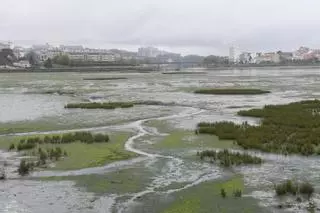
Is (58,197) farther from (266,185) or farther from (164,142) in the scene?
(164,142)

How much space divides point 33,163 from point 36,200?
459 centimetres

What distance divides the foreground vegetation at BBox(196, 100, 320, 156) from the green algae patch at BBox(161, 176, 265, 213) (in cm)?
612

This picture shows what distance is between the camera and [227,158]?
747 inches

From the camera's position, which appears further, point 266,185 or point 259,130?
point 259,130

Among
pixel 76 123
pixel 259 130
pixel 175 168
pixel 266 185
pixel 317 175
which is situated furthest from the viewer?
pixel 76 123

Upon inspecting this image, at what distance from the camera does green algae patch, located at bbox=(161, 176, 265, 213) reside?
1307 cm

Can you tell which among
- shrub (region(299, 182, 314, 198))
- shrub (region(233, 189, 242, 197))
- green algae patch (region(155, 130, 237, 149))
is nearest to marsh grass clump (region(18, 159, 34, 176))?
green algae patch (region(155, 130, 237, 149))

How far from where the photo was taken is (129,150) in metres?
21.9

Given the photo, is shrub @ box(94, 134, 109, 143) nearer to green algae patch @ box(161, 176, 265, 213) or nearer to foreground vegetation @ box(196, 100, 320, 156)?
foreground vegetation @ box(196, 100, 320, 156)

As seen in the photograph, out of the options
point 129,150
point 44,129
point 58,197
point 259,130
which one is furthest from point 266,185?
point 44,129

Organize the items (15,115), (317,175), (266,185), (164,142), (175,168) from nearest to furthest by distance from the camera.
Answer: (266,185)
(317,175)
(175,168)
(164,142)
(15,115)

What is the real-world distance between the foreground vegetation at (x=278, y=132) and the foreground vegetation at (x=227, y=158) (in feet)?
6.74

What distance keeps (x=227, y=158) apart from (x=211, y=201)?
530 cm

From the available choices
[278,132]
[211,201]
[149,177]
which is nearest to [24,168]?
[149,177]
